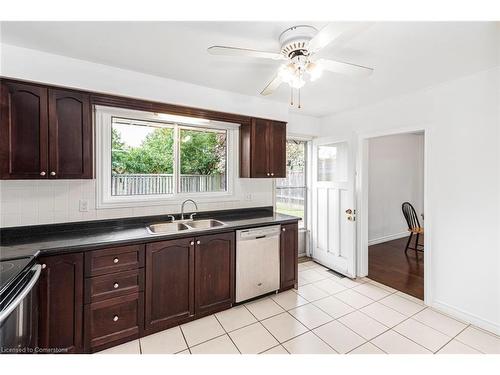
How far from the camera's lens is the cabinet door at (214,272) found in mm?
2293

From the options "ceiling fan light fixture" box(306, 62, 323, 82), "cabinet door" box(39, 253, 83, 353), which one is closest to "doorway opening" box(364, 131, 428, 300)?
"ceiling fan light fixture" box(306, 62, 323, 82)

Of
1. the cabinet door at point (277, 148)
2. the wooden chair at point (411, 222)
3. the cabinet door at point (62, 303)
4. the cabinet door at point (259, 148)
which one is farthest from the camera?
the wooden chair at point (411, 222)

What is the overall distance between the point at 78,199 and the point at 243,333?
2008 millimetres

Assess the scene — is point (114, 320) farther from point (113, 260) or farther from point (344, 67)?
point (344, 67)

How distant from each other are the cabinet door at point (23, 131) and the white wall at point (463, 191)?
3703mm

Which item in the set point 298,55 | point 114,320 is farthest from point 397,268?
point 114,320

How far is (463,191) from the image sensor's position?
2.29 meters

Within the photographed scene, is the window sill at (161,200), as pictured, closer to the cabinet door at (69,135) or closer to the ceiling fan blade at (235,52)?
the cabinet door at (69,135)

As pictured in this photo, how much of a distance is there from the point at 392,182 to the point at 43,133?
18.2ft

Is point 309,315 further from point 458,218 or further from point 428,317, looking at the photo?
point 458,218

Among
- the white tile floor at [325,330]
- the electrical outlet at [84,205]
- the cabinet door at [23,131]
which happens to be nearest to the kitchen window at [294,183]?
the white tile floor at [325,330]

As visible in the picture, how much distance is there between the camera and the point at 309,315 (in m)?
2.38

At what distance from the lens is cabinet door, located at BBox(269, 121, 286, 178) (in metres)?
3.11

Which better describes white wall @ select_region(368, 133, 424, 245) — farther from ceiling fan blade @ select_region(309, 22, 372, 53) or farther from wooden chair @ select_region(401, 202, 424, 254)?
ceiling fan blade @ select_region(309, 22, 372, 53)
